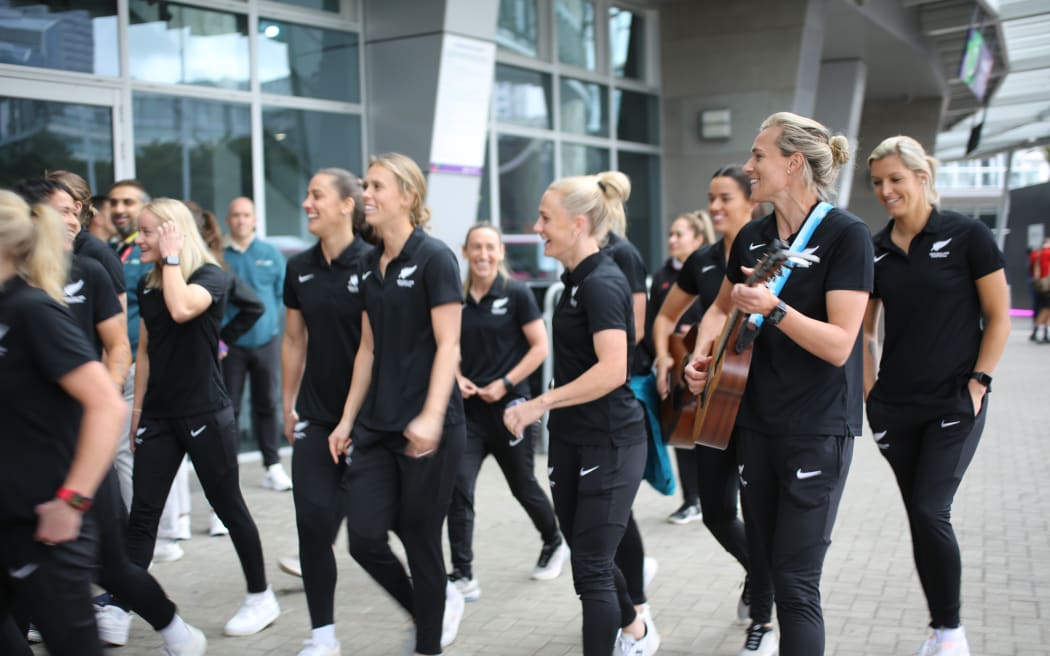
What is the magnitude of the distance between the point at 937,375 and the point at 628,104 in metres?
11.1

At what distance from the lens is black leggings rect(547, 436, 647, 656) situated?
392 centimetres

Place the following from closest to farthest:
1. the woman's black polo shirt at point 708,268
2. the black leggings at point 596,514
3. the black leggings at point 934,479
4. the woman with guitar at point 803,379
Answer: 1. the woman with guitar at point 803,379
2. the black leggings at point 596,514
3. the black leggings at point 934,479
4. the woman's black polo shirt at point 708,268

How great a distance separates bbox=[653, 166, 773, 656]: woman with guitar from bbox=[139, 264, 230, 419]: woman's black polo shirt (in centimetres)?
199

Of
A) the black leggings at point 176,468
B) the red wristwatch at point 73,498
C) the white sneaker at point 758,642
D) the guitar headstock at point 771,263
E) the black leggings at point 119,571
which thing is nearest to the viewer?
the red wristwatch at point 73,498

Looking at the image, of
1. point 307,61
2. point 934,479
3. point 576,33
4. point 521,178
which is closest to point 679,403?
point 934,479

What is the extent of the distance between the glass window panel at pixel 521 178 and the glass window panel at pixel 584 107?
64 centimetres

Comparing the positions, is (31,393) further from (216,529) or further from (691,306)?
(691,306)

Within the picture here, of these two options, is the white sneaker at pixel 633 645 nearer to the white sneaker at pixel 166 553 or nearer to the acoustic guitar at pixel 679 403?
the acoustic guitar at pixel 679 403

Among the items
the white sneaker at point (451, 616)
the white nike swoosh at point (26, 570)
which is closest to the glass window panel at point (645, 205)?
the white sneaker at point (451, 616)

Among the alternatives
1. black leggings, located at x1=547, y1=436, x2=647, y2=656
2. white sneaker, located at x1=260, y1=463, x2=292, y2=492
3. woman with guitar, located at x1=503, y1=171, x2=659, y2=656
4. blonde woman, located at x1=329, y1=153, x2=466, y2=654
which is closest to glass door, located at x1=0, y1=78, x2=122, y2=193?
white sneaker, located at x1=260, y1=463, x2=292, y2=492

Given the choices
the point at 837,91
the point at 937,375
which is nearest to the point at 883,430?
the point at 937,375

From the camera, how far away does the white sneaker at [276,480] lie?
825 cm

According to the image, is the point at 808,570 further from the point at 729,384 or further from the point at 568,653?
the point at 568,653

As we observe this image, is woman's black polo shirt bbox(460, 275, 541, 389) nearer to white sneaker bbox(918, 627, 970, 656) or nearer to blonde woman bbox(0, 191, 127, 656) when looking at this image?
white sneaker bbox(918, 627, 970, 656)
